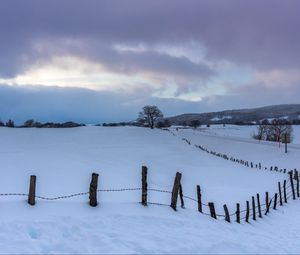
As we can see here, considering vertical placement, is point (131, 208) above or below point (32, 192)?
below

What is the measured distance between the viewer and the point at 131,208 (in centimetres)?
1412

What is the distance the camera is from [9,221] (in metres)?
11.2

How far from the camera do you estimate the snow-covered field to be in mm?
10789

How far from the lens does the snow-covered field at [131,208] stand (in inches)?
425

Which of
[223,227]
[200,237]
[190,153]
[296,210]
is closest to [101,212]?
[200,237]

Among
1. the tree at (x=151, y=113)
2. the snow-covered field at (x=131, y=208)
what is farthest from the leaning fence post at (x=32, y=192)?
the tree at (x=151, y=113)

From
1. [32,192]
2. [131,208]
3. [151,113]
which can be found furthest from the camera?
[151,113]

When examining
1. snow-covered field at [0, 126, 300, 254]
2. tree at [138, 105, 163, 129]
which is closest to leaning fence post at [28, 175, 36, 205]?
snow-covered field at [0, 126, 300, 254]

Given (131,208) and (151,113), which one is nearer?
(131,208)

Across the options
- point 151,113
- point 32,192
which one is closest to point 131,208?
point 32,192

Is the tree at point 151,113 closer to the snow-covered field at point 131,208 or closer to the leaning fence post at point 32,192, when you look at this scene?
the snow-covered field at point 131,208

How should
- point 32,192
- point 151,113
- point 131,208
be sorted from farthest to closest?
1. point 151,113
2. point 131,208
3. point 32,192

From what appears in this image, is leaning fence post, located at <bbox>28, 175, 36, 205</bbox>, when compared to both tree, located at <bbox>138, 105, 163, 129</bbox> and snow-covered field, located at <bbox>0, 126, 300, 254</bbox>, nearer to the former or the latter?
snow-covered field, located at <bbox>0, 126, 300, 254</bbox>

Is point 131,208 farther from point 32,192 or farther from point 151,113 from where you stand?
point 151,113
